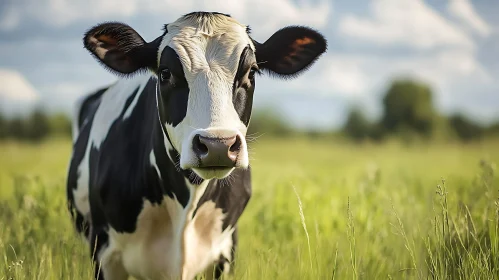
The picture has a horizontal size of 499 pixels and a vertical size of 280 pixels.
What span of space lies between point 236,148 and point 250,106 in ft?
2.18

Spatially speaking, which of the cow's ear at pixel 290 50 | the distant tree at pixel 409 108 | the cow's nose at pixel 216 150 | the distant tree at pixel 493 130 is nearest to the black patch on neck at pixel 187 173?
the cow's nose at pixel 216 150

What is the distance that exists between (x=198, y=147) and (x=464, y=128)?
2532 inches

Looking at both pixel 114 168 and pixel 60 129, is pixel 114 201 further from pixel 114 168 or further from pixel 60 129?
pixel 60 129

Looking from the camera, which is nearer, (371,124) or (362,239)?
(362,239)

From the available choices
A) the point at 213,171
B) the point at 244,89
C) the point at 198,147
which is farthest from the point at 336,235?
the point at 198,147

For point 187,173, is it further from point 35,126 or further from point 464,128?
point 464,128

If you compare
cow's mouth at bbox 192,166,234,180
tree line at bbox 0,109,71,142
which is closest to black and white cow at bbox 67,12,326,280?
cow's mouth at bbox 192,166,234,180

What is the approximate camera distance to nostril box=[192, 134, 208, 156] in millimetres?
3768

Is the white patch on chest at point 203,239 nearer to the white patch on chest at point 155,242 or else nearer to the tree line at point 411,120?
the white patch on chest at point 155,242

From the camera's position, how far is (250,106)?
440 centimetres

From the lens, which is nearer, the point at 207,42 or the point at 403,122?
the point at 207,42

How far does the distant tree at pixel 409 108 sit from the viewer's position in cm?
7088

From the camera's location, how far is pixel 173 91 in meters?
4.30

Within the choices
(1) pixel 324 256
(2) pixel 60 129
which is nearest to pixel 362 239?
(1) pixel 324 256
